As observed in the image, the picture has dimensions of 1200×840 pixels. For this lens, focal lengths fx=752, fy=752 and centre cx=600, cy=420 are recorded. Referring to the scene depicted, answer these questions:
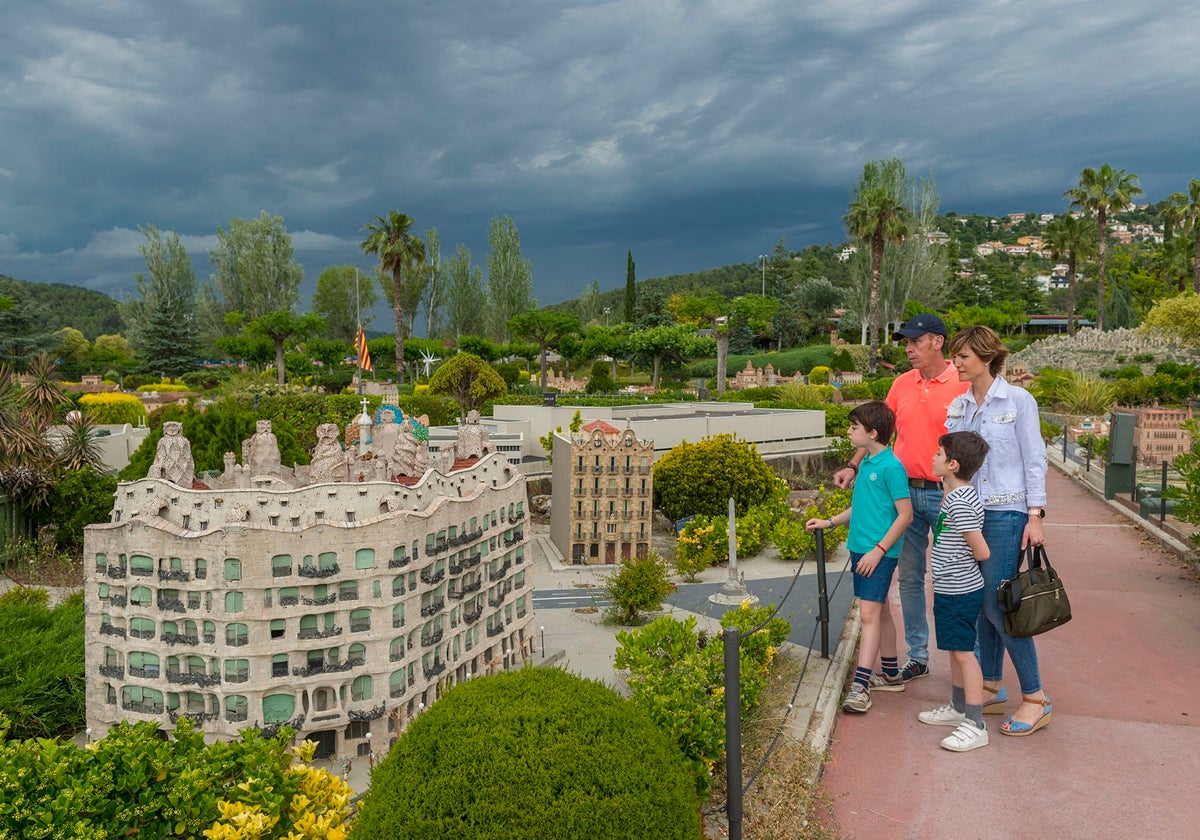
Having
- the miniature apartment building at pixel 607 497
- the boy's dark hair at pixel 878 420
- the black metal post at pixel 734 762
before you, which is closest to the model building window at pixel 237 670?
the black metal post at pixel 734 762

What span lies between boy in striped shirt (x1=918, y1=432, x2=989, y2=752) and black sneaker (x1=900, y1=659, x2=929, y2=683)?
133 centimetres

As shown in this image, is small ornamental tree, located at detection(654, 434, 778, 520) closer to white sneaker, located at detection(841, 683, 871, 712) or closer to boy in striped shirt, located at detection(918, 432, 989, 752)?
white sneaker, located at detection(841, 683, 871, 712)

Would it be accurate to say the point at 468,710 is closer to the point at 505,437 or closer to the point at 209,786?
the point at 209,786

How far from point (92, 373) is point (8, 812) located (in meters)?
73.4

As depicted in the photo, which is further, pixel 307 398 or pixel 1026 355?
pixel 1026 355

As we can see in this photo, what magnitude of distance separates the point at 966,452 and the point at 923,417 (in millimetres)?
1209

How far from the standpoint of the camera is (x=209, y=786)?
5.57 m

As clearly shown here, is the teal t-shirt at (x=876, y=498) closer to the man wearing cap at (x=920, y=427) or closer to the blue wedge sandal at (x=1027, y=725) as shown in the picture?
the man wearing cap at (x=920, y=427)

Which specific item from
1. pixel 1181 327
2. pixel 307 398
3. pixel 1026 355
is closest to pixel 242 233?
pixel 307 398

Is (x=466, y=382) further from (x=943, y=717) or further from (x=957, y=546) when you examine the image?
(x=957, y=546)

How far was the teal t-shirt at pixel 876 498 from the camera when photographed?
683cm

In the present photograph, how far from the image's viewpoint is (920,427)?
7305 mm

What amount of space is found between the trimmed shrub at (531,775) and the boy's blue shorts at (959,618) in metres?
2.71

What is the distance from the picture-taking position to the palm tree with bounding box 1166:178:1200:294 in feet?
198
